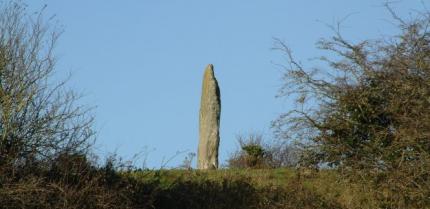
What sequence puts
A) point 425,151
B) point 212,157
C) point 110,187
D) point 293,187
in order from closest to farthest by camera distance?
point 110,187
point 425,151
point 293,187
point 212,157

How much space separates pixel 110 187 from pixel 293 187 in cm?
489

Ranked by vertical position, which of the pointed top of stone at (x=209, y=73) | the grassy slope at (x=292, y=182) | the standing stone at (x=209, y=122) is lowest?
the grassy slope at (x=292, y=182)

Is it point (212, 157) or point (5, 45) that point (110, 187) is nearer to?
point (5, 45)

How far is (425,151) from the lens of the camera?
14961mm

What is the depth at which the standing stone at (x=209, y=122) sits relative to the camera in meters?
26.2

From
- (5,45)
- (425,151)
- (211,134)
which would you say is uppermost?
(211,134)

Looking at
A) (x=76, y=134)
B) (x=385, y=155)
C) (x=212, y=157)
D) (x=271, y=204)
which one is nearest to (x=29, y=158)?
(x=76, y=134)

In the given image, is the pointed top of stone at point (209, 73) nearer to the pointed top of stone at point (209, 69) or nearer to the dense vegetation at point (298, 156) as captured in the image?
the pointed top of stone at point (209, 69)

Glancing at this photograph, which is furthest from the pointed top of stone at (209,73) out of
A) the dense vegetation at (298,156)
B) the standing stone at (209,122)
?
the dense vegetation at (298,156)

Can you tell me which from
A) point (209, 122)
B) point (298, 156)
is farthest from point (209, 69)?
point (298, 156)

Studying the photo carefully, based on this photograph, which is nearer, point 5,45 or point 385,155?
point 5,45

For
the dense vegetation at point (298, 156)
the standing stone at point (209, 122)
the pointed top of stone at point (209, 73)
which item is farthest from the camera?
the pointed top of stone at point (209, 73)

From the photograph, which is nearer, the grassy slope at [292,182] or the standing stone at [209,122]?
the grassy slope at [292,182]

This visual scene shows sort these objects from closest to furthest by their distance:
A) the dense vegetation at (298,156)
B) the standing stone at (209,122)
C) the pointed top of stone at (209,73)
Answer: the dense vegetation at (298,156), the standing stone at (209,122), the pointed top of stone at (209,73)
